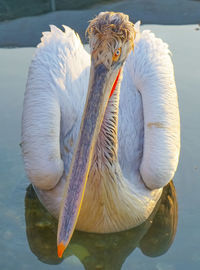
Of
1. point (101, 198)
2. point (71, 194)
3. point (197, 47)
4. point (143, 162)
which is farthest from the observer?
point (197, 47)

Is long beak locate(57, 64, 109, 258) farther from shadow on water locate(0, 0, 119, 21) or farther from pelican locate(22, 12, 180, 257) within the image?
shadow on water locate(0, 0, 119, 21)

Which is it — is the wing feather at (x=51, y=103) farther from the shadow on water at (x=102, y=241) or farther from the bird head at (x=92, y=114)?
the bird head at (x=92, y=114)

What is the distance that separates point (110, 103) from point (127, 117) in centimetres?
80

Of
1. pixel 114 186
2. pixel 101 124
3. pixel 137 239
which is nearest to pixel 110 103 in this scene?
pixel 101 124

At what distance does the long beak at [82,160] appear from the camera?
2.79m

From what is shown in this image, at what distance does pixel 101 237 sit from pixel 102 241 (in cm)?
3

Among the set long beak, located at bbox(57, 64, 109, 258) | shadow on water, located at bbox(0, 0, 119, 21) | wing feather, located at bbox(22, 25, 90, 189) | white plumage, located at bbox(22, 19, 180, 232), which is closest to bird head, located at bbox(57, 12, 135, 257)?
long beak, located at bbox(57, 64, 109, 258)

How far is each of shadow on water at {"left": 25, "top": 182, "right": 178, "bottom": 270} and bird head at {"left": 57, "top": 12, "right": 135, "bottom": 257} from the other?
2.51 feet

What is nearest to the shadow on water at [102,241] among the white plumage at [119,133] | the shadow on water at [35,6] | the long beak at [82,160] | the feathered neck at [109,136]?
the white plumage at [119,133]

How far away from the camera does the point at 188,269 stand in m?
3.41

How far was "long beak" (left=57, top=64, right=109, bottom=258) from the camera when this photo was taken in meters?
2.79

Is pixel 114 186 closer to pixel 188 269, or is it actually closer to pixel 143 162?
pixel 143 162

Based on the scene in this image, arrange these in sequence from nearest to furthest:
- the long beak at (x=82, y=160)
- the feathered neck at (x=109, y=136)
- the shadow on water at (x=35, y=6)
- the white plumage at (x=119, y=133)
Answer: the long beak at (x=82, y=160)
the feathered neck at (x=109, y=136)
the white plumage at (x=119, y=133)
the shadow on water at (x=35, y=6)

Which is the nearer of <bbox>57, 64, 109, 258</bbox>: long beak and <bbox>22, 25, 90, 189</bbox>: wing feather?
<bbox>57, 64, 109, 258</bbox>: long beak
